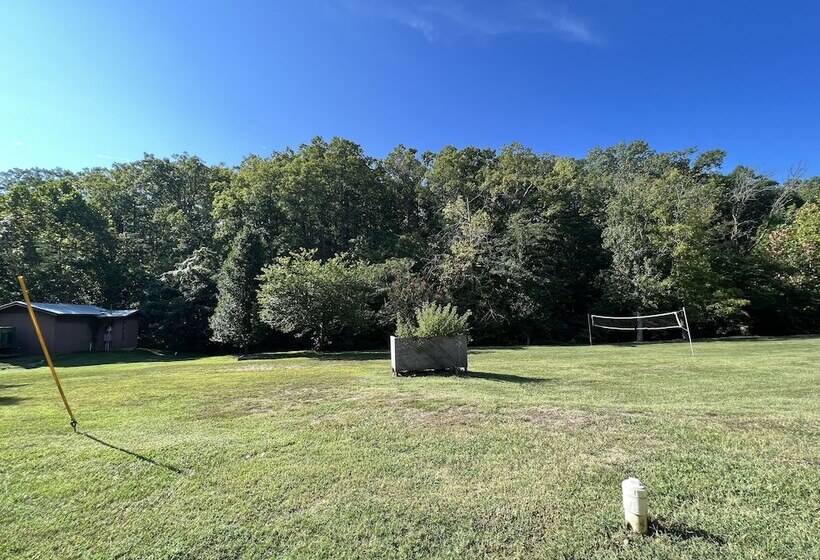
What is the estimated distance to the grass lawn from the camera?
114 inches

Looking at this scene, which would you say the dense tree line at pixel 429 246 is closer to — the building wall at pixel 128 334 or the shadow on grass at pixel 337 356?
the building wall at pixel 128 334

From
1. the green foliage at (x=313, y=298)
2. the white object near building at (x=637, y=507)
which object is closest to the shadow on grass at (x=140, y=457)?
the white object near building at (x=637, y=507)

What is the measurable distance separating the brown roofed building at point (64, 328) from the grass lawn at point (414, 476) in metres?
20.7

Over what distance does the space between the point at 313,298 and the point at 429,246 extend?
10.9 meters

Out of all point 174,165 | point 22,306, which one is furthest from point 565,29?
point 174,165

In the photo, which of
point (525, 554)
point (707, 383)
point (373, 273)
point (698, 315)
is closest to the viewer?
point (525, 554)

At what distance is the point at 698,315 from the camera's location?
25688 mm

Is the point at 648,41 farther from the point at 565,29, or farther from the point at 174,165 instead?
the point at 174,165

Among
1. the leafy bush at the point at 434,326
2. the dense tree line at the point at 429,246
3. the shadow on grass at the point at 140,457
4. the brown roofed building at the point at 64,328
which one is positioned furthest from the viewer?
the dense tree line at the point at 429,246

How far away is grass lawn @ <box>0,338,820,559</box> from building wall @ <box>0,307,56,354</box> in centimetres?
2062

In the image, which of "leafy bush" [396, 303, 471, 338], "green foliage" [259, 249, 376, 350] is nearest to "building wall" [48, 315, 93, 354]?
"green foliage" [259, 249, 376, 350]

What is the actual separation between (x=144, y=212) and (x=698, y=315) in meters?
42.6

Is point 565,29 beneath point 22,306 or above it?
above

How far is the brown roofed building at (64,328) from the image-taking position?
23.3 metres
